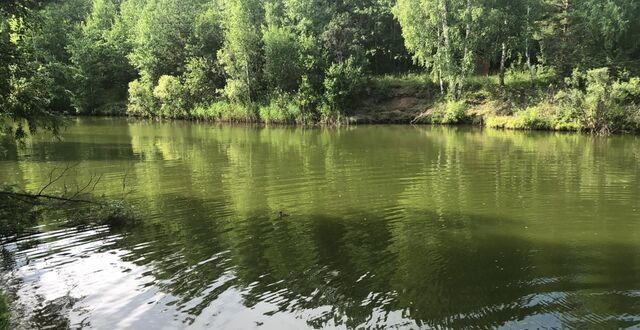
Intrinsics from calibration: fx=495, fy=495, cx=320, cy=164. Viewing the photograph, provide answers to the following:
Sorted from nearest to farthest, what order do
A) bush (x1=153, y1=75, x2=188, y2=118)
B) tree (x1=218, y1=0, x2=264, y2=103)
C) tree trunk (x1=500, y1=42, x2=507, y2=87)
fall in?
tree trunk (x1=500, y1=42, x2=507, y2=87)
tree (x1=218, y1=0, x2=264, y2=103)
bush (x1=153, y1=75, x2=188, y2=118)

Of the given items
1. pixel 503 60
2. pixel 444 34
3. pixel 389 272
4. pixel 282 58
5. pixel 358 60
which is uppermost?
pixel 444 34

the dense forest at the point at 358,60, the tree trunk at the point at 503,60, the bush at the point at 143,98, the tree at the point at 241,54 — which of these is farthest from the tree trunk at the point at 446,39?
the bush at the point at 143,98

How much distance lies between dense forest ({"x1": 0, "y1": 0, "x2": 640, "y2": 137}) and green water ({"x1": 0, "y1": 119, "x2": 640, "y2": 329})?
1774 centimetres

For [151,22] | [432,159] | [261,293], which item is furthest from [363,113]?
[261,293]

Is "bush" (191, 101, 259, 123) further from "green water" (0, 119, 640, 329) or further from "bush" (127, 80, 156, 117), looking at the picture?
"green water" (0, 119, 640, 329)

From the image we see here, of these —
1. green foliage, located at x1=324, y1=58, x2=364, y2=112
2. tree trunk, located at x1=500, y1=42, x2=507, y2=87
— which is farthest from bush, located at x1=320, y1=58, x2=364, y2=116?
tree trunk, located at x1=500, y1=42, x2=507, y2=87

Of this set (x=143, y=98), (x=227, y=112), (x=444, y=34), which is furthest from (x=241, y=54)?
(x=444, y=34)

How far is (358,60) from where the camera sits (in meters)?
48.7

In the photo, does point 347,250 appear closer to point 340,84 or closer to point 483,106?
point 483,106

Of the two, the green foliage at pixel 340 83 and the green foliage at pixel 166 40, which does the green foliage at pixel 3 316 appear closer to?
the green foliage at pixel 340 83

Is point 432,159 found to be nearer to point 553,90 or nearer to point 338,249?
point 338,249

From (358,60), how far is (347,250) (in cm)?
4035

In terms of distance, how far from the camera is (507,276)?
870 cm

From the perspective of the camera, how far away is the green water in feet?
24.5
